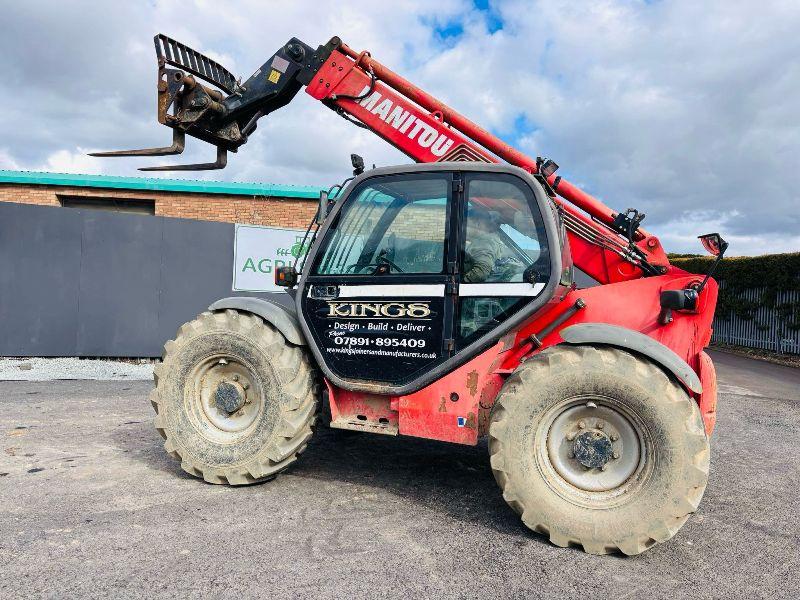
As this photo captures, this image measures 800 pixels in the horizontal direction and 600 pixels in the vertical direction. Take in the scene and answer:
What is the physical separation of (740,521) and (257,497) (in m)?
3.08

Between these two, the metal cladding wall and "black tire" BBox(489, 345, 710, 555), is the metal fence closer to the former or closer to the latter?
the metal cladding wall

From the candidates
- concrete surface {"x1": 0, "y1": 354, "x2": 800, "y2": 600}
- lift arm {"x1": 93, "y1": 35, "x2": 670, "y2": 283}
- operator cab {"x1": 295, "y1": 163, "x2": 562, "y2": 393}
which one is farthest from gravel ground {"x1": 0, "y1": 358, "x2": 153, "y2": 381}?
operator cab {"x1": 295, "y1": 163, "x2": 562, "y2": 393}

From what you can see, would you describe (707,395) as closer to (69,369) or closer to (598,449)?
(598,449)

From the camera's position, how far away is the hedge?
14.7m

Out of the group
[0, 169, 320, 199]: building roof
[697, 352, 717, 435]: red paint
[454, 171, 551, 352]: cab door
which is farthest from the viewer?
[0, 169, 320, 199]: building roof

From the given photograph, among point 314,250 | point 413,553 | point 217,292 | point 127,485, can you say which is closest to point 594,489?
point 413,553

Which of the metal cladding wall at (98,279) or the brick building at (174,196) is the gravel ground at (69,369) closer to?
the metal cladding wall at (98,279)

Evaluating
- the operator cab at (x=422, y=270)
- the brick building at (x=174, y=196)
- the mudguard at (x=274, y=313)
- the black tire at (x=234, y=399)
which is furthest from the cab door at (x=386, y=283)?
the brick building at (x=174, y=196)

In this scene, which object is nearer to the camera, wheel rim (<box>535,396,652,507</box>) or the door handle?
wheel rim (<box>535,396,652,507</box>)

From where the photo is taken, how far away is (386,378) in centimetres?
375

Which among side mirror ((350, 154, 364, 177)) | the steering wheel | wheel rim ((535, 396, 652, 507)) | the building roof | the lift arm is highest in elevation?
the building roof

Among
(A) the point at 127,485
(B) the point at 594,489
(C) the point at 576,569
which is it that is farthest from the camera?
(A) the point at 127,485

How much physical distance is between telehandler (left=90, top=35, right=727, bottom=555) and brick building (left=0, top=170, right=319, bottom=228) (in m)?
9.30

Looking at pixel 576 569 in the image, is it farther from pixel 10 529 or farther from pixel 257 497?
pixel 10 529
